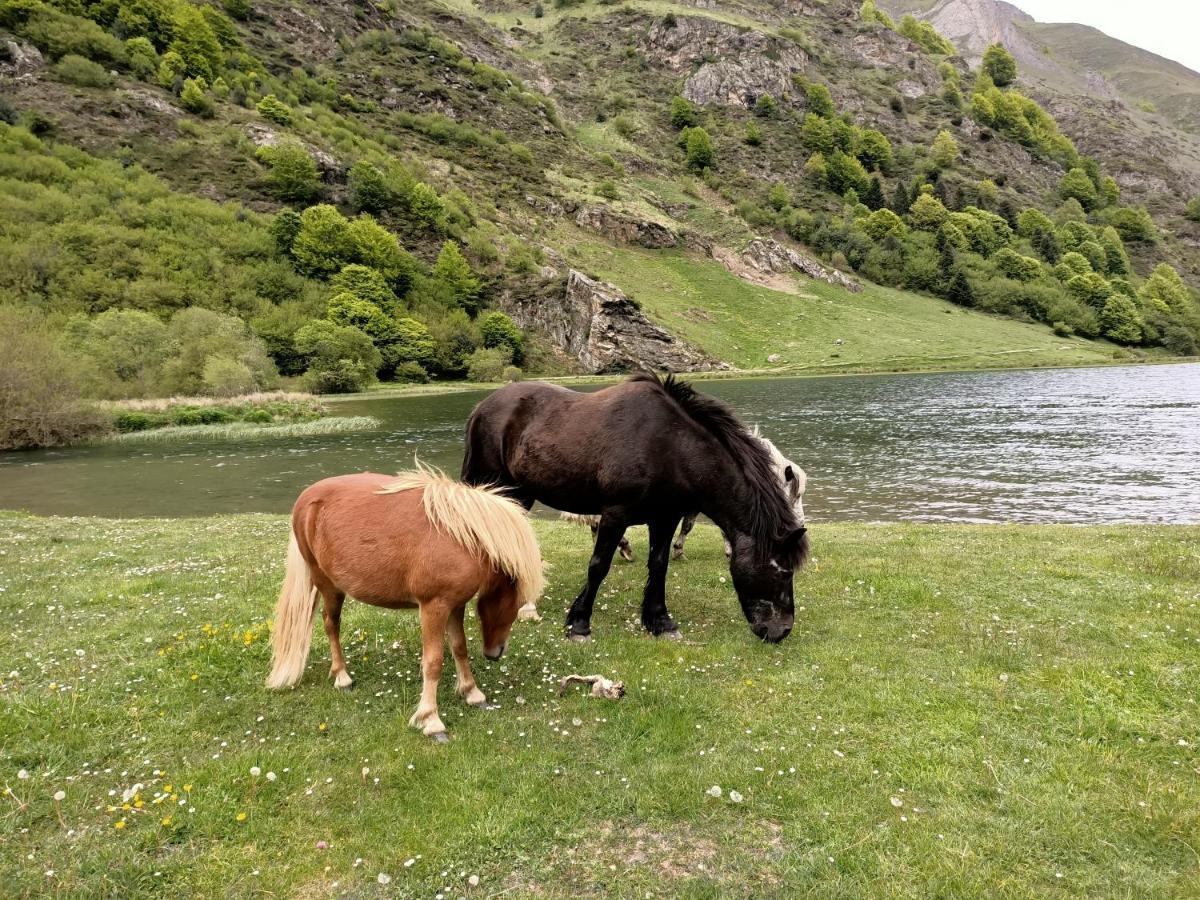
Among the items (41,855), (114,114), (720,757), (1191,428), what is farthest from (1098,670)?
(114,114)

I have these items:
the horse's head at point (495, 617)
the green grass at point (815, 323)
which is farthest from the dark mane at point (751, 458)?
the green grass at point (815, 323)

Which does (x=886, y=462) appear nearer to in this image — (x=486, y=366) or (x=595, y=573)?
(x=595, y=573)

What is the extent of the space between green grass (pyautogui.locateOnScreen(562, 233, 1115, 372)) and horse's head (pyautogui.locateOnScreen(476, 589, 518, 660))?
97.9 m

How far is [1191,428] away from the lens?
36469mm

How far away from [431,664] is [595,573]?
3.02m

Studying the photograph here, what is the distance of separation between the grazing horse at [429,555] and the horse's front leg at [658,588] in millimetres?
3064

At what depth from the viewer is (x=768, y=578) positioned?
25.7 ft

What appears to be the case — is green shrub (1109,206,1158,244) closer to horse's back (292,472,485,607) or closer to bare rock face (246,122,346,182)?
bare rock face (246,122,346,182)

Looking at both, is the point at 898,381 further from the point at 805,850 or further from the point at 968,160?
the point at 968,160

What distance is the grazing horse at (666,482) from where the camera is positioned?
25.6 feet

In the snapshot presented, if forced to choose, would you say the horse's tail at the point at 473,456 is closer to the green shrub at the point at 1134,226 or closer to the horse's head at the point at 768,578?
the horse's head at the point at 768,578

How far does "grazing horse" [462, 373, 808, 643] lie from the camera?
7.82 m

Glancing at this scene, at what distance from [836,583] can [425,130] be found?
573 feet

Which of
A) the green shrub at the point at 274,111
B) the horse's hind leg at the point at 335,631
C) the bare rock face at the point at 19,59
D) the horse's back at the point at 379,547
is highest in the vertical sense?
the green shrub at the point at 274,111
